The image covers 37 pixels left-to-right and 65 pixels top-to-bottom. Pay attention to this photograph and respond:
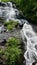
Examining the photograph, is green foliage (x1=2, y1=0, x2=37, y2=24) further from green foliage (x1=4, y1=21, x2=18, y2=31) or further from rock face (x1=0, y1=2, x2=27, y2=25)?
green foliage (x1=4, y1=21, x2=18, y2=31)

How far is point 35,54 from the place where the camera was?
13.3 metres

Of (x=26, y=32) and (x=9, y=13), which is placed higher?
(x=26, y=32)

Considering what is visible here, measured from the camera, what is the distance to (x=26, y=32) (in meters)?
19.3

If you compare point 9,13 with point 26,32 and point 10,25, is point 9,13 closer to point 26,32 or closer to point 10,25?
point 10,25

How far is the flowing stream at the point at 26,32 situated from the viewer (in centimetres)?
1347

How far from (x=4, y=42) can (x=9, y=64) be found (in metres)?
4.70

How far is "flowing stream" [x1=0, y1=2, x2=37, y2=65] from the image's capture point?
1347 cm

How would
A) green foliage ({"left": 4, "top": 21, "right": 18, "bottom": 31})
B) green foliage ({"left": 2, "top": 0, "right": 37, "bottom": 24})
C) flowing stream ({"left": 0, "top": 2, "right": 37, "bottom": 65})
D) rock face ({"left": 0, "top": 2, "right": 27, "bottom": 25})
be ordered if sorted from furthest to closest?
rock face ({"left": 0, "top": 2, "right": 27, "bottom": 25})
green foliage ({"left": 2, "top": 0, "right": 37, "bottom": 24})
green foliage ({"left": 4, "top": 21, "right": 18, "bottom": 31})
flowing stream ({"left": 0, "top": 2, "right": 37, "bottom": 65})

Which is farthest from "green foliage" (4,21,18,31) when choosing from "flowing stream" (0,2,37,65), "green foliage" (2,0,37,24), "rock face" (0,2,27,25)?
"rock face" (0,2,27,25)

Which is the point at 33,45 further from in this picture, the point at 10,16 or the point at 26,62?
the point at 10,16

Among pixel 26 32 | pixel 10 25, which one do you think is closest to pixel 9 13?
pixel 10 25

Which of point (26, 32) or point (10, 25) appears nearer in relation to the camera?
point (26, 32)

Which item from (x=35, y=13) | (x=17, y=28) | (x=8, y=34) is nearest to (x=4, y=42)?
(x=8, y=34)

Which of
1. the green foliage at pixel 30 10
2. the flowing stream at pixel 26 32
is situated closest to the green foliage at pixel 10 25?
the flowing stream at pixel 26 32
